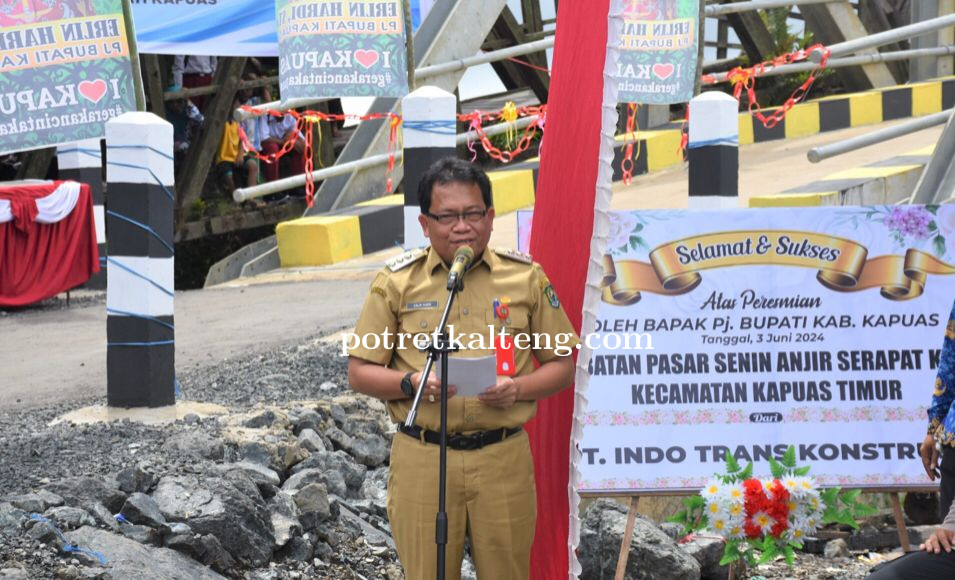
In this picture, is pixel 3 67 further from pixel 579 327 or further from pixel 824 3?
pixel 824 3

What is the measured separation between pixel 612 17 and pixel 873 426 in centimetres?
257

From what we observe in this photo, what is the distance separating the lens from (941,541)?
3721mm

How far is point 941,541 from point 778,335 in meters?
2.29

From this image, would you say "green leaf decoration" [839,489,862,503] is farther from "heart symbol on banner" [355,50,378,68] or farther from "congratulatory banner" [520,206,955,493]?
"heart symbol on banner" [355,50,378,68]

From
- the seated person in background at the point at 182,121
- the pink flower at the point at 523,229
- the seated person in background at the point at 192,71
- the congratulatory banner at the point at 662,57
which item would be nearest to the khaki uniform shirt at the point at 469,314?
the pink flower at the point at 523,229

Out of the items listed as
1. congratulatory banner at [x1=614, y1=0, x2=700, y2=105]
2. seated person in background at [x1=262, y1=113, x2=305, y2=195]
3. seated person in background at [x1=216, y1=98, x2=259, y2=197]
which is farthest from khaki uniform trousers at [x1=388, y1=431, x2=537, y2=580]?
seated person in background at [x1=216, y1=98, x2=259, y2=197]

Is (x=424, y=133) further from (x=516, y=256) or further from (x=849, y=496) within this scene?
(x=516, y=256)

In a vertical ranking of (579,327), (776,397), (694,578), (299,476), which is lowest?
(694,578)

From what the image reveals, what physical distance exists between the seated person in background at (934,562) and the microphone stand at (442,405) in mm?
1115

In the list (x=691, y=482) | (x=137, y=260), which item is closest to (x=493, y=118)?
(x=137, y=260)

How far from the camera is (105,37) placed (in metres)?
9.15

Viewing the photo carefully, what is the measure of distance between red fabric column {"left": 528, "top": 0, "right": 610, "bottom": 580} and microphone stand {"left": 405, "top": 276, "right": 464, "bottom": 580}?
66 centimetres

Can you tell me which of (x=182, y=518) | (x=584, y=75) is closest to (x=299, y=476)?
(x=182, y=518)

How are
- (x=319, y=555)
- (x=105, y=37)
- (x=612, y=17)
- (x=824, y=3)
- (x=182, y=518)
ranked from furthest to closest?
(x=824, y=3) → (x=105, y=37) → (x=319, y=555) → (x=182, y=518) → (x=612, y=17)
